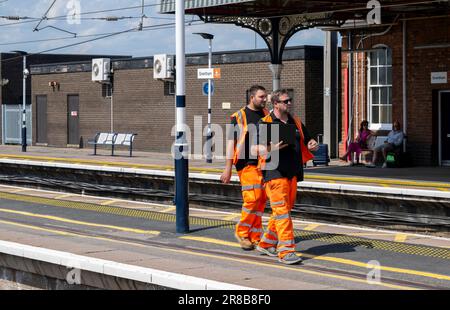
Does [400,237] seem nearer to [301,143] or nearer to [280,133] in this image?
[301,143]

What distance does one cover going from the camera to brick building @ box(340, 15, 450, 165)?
2858cm

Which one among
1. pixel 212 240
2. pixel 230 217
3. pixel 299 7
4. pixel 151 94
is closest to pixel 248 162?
pixel 212 240

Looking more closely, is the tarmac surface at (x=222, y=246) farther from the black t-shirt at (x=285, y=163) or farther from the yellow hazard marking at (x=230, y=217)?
the black t-shirt at (x=285, y=163)

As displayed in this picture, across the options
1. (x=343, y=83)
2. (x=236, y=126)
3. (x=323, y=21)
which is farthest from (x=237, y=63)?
(x=236, y=126)

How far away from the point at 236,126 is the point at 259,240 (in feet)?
4.92

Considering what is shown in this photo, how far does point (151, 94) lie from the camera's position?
42.2 metres

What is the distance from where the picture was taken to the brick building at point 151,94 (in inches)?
1359

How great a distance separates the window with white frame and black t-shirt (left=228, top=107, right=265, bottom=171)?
1879 centimetres

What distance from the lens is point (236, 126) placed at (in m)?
12.0

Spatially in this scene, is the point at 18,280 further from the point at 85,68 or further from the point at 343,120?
the point at 85,68

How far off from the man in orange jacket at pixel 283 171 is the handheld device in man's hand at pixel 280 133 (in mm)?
47

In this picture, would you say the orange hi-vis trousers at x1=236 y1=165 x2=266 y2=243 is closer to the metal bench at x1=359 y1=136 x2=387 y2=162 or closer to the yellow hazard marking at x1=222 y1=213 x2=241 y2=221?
the yellow hazard marking at x1=222 y1=213 x2=241 y2=221

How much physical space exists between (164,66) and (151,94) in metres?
2.01

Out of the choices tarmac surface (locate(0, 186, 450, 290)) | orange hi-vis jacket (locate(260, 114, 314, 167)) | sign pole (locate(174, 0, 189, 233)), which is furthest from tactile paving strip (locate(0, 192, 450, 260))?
orange hi-vis jacket (locate(260, 114, 314, 167))
